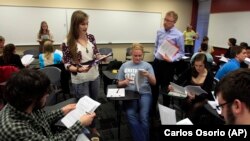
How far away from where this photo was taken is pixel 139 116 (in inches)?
106

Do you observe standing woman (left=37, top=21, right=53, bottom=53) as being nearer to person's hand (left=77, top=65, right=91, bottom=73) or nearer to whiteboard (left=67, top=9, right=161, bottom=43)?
whiteboard (left=67, top=9, right=161, bottom=43)

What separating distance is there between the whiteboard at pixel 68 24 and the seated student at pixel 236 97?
21.0ft

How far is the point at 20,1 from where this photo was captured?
20.0 ft

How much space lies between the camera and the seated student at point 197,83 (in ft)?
8.43

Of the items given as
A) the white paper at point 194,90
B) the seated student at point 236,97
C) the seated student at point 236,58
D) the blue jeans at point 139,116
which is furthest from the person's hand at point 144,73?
the seated student at point 236,97

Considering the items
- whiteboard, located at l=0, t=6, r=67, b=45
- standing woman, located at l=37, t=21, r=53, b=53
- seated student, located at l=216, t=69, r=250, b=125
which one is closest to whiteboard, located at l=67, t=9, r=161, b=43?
whiteboard, located at l=0, t=6, r=67, b=45

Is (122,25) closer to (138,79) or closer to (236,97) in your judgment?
(138,79)

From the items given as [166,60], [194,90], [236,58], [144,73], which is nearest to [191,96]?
[194,90]

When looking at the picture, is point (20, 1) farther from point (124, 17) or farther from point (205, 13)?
point (205, 13)

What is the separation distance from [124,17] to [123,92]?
5242 millimetres

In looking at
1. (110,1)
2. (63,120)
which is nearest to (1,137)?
(63,120)

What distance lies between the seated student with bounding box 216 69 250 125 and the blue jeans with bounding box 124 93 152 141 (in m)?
1.76

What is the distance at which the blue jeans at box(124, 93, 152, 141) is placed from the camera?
8.48ft

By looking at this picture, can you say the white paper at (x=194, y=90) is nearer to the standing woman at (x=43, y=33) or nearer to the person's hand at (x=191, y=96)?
the person's hand at (x=191, y=96)
